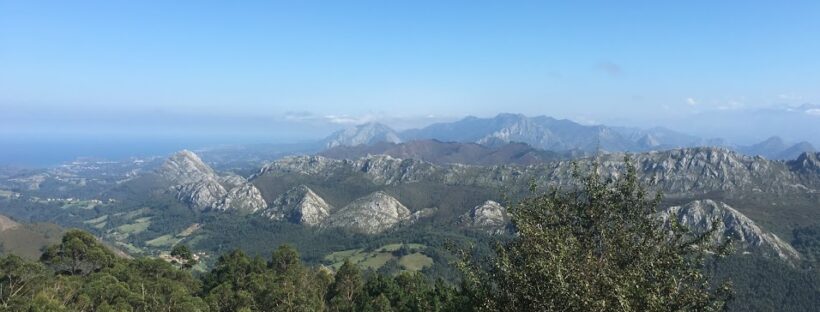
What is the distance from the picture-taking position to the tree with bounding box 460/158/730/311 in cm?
2020

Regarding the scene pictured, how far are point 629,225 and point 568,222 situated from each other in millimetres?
3033

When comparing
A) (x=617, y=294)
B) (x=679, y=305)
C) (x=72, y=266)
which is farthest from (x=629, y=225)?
(x=72, y=266)

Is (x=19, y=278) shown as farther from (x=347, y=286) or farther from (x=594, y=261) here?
(x=594, y=261)

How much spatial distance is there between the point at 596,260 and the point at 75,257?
337ft

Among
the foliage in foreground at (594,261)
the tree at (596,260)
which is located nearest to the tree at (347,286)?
the foliage in foreground at (594,261)

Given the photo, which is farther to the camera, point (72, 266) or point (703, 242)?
point (72, 266)

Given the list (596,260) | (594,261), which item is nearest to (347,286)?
(596,260)

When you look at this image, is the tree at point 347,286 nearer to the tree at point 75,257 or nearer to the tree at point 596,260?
the tree at point 75,257

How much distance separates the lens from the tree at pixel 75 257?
94188mm

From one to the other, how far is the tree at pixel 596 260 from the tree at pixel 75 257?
93.7m

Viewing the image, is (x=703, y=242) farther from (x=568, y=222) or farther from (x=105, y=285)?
(x=105, y=285)

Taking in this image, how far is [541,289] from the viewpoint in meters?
20.8

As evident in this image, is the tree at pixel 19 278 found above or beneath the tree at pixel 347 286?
above

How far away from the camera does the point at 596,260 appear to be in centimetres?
2281
